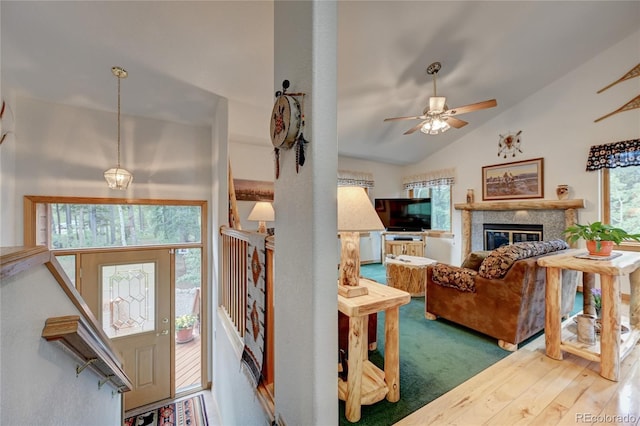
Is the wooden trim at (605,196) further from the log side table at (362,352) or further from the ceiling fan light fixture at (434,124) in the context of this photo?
the log side table at (362,352)

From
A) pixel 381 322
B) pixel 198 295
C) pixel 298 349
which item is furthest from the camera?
pixel 198 295

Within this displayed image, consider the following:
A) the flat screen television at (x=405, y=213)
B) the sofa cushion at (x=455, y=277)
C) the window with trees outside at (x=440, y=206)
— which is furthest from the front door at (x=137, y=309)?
Result: the window with trees outside at (x=440, y=206)

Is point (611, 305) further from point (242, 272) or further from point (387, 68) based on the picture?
point (387, 68)

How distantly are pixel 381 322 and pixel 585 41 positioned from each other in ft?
15.6

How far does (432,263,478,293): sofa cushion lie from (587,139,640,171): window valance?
315cm

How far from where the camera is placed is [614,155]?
3605 mm

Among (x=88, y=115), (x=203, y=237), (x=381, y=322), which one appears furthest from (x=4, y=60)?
(x=381, y=322)

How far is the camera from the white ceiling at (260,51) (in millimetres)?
1954

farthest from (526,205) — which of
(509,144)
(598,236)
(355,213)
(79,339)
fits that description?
(79,339)

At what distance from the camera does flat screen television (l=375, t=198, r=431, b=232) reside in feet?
18.6

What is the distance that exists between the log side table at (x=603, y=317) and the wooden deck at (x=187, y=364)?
4202 mm

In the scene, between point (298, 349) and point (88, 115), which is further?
point (88, 115)

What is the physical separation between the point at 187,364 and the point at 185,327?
0.57m

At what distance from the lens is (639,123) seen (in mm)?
3457
